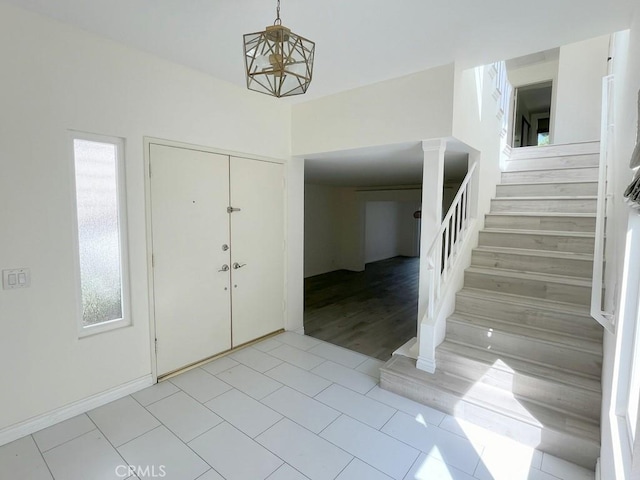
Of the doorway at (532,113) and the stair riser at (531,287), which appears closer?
the stair riser at (531,287)

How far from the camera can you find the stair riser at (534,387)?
223cm

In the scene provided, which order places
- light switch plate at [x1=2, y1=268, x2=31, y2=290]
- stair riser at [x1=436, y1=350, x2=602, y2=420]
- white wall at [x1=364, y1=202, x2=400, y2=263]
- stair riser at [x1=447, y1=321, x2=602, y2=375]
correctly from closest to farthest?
light switch plate at [x1=2, y1=268, x2=31, y2=290]
stair riser at [x1=436, y1=350, x2=602, y2=420]
stair riser at [x1=447, y1=321, x2=602, y2=375]
white wall at [x1=364, y1=202, x2=400, y2=263]

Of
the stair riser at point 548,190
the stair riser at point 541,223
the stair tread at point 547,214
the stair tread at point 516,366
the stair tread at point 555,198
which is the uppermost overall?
the stair riser at point 548,190

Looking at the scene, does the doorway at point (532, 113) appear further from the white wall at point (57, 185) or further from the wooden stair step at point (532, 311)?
the white wall at point (57, 185)

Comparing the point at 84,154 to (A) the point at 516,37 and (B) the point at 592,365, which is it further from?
(B) the point at 592,365

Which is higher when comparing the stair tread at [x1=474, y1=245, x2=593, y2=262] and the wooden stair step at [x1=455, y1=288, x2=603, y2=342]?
the stair tread at [x1=474, y1=245, x2=593, y2=262]

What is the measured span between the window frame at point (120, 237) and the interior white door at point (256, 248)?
1.04m

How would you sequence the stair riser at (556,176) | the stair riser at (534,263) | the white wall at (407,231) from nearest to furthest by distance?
the stair riser at (534,263)
the stair riser at (556,176)
the white wall at (407,231)

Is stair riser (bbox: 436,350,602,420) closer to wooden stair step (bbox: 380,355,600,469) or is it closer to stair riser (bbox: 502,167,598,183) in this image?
wooden stair step (bbox: 380,355,600,469)

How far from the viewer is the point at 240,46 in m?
2.52

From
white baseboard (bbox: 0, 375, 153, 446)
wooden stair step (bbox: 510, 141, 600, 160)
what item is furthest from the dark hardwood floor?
wooden stair step (bbox: 510, 141, 600, 160)

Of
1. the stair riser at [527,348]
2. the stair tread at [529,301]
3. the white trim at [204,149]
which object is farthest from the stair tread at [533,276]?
the white trim at [204,149]

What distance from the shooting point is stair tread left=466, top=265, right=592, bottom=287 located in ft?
9.71

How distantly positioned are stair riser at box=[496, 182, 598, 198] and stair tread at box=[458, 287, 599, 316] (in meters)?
1.73
